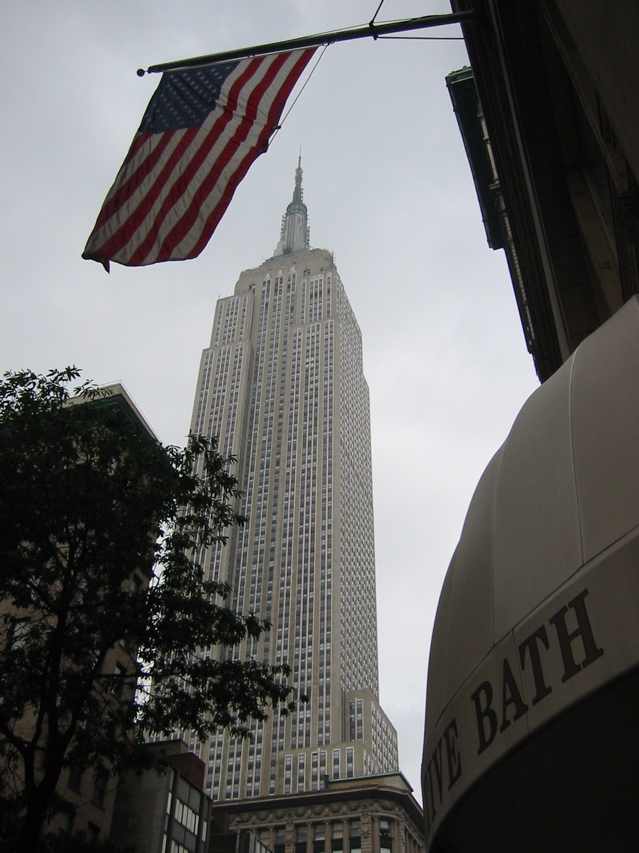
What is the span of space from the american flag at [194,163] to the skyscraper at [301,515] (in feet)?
366

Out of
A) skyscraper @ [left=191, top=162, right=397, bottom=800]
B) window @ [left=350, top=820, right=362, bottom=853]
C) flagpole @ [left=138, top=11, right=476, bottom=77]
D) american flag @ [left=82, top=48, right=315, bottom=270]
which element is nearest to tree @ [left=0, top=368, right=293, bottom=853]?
american flag @ [left=82, top=48, right=315, bottom=270]

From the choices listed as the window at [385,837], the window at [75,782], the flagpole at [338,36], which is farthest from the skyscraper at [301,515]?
the flagpole at [338,36]

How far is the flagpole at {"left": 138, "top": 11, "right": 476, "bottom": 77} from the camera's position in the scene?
10.4 meters

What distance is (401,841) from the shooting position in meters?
104

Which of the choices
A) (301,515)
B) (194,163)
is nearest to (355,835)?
(301,515)

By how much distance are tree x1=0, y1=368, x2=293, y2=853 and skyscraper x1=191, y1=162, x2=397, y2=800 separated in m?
A: 104

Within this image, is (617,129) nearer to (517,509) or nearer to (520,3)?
(517,509)

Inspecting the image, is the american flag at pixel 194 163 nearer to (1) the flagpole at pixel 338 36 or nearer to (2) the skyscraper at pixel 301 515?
(1) the flagpole at pixel 338 36

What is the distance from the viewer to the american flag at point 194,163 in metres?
11.3

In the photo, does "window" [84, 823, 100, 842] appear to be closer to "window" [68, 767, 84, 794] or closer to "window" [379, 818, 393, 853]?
"window" [68, 767, 84, 794]

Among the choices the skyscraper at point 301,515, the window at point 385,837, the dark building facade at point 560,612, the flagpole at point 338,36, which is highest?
the skyscraper at point 301,515

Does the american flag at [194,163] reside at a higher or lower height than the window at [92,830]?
higher

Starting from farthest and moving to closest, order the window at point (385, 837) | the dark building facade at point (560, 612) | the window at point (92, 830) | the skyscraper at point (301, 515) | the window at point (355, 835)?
the skyscraper at point (301, 515) < the window at point (355, 835) < the window at point (385, 837) < the window at point (92, 830) < the dark building facade at point (560, 612)

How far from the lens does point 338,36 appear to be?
Answer: 10695 mm
